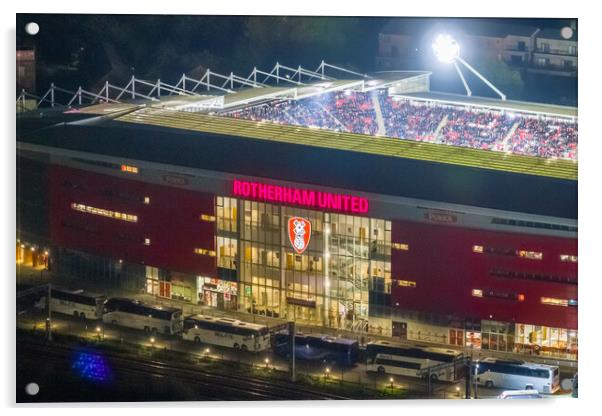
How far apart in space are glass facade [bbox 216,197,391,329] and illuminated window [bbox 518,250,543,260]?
1.73 meters

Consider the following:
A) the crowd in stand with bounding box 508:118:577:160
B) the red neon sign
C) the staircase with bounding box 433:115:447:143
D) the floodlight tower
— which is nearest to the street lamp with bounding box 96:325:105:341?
the red neon sign

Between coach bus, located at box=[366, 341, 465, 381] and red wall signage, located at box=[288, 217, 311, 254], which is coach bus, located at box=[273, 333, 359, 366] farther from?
red wall signage, located at box=[288, 217, 311, 254]

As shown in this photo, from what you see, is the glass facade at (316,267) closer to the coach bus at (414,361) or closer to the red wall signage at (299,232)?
the red wall signage at (299,232)

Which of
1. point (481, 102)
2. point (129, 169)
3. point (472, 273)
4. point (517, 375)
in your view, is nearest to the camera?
point (517, 375)

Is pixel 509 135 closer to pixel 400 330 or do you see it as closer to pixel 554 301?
pixel 554 301

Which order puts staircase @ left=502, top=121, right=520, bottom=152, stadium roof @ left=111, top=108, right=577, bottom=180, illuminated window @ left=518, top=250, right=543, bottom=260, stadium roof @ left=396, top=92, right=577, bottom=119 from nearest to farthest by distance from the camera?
illuminated window @ left=518, top=250, right=543, bottom=260, stadium roof @ left=396, top=92, right=577, bottom=119, stadium roof @ left=111, top=108, right=577, bottom=180, staircase @ left=502, top=121, right=520, bottom=152

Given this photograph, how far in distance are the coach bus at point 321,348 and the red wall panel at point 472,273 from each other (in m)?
0.86

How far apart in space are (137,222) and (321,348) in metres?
2.79

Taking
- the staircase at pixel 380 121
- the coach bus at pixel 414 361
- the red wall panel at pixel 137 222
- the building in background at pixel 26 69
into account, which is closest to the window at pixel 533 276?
the coach bus at pixel 414 361

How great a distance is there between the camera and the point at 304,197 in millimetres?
23938

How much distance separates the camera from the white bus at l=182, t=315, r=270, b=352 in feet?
78.3

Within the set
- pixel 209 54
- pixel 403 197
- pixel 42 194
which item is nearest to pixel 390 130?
pixel 403 197

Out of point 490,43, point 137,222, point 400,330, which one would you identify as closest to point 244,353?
point 400,330

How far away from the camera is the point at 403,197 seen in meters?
23.8
